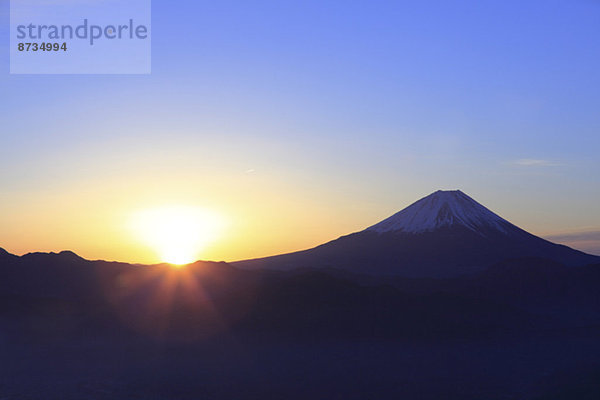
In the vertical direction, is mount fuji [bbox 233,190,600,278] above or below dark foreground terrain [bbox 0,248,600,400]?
above

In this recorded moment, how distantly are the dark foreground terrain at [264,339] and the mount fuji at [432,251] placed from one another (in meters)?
43.1

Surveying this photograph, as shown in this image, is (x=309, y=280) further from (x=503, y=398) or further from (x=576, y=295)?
Answer: (x=576, y=295)

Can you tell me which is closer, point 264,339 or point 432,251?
→ point 264,339

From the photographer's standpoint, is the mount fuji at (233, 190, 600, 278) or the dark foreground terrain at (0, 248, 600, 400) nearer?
the dark foreground terrain at (0, 248, 600, 400)

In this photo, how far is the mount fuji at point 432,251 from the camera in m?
164

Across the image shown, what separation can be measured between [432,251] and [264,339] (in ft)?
369

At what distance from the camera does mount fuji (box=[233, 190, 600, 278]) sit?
538 feet

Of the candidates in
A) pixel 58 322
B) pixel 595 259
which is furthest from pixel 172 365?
pixel 595 259

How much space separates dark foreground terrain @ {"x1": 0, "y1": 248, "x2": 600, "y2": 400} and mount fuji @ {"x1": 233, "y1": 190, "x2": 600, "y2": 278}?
141ft

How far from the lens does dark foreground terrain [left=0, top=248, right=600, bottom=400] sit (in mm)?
50406

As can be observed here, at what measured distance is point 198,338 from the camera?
7400 cm

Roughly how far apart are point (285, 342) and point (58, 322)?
28.0 metres

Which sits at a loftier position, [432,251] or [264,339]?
[432,251]

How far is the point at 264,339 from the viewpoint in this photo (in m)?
74.2
